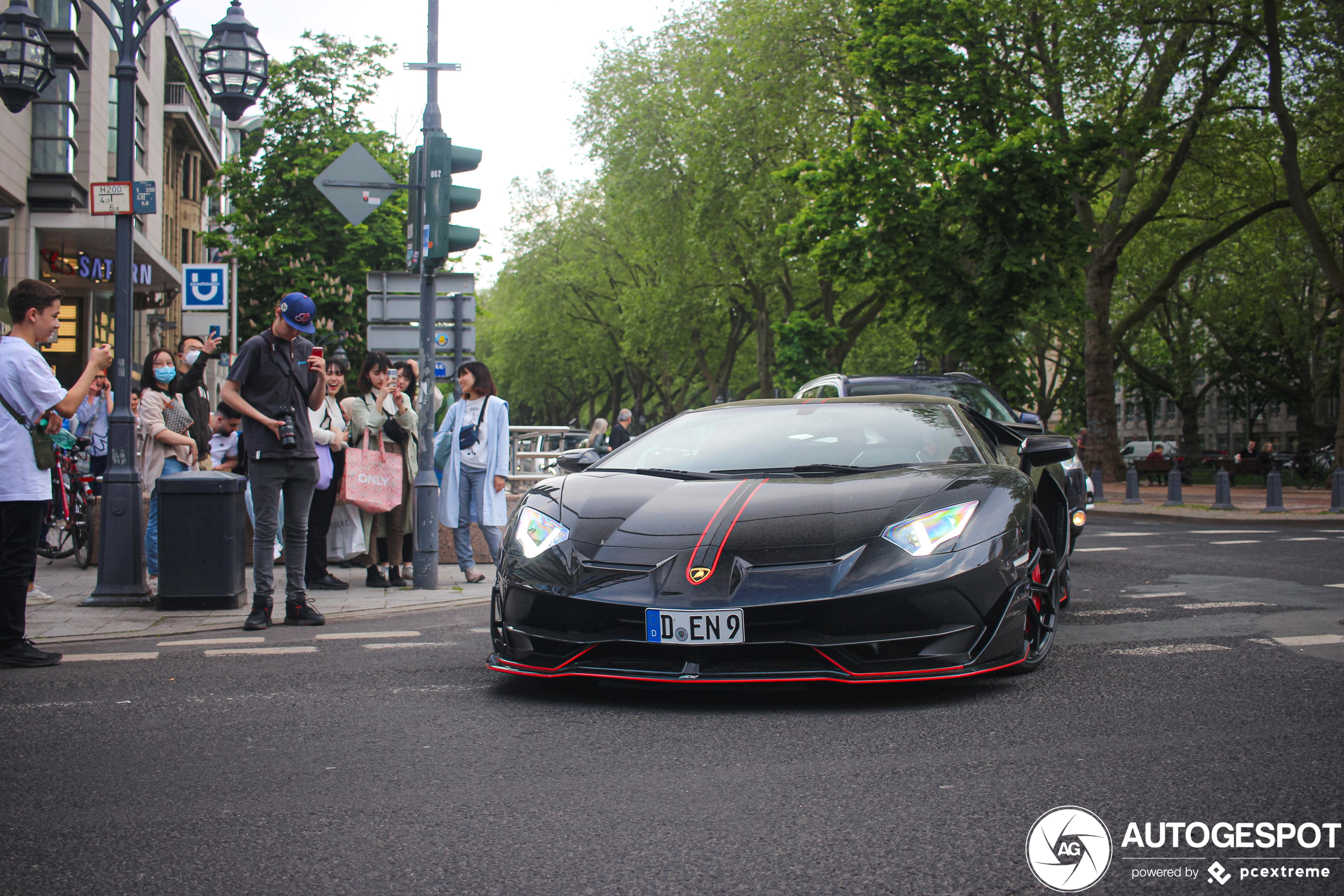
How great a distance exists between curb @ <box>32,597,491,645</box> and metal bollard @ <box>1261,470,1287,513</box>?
15322 mm

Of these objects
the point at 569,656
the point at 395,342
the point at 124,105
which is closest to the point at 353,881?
the point at 569,656

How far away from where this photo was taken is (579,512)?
16.8ft

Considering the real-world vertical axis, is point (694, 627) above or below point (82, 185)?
below

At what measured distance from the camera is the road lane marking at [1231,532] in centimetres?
1570

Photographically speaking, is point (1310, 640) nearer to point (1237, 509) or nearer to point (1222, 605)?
point (1222, 605)

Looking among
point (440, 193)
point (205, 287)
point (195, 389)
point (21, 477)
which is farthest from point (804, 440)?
point (205, 287)

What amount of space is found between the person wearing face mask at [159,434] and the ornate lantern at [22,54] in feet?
14.0

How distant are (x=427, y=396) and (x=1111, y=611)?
18.4ft

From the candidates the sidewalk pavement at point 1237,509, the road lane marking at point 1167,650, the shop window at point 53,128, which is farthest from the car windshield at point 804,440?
the shop window at point 53,128

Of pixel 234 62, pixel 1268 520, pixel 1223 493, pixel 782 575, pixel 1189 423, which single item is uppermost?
pixel 234 62

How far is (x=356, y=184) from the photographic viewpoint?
34.8ft

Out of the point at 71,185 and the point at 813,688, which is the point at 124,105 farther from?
the point at 71,185

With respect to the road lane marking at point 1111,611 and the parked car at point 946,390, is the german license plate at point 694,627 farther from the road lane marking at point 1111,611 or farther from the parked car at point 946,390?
the parked car at point 946,390

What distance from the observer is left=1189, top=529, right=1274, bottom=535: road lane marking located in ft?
51.5
